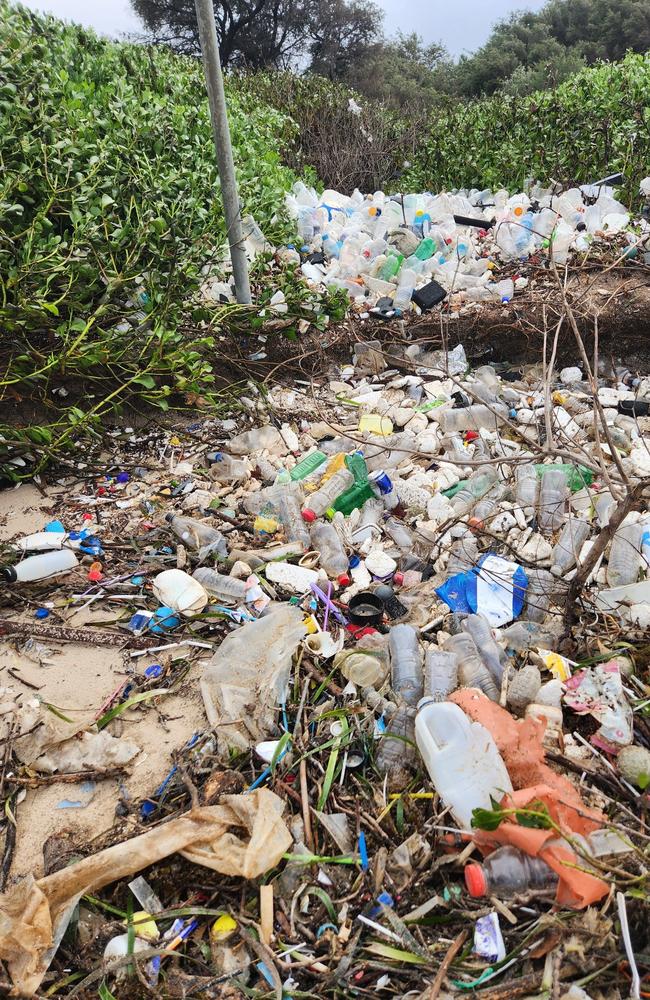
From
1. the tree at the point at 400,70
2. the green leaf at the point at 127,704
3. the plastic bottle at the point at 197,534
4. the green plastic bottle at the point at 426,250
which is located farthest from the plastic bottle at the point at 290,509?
the tree at the point at 400,70

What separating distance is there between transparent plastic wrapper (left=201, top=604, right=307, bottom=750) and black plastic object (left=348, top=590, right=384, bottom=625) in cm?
23

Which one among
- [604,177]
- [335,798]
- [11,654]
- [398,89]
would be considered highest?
[398,89]

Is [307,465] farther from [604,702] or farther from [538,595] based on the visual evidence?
[604,702]

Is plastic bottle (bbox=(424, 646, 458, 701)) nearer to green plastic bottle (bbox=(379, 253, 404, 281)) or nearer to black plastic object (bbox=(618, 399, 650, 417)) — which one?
black plastic object (bbox=(618, 399, 650, 417))

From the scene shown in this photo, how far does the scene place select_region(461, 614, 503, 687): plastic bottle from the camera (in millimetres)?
2273

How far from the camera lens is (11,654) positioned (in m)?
2.46

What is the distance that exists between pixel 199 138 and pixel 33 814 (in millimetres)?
4269

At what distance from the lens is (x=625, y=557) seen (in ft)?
8.57

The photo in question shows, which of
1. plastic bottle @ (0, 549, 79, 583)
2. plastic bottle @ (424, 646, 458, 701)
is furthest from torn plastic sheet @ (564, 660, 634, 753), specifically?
plastic bottle @ (0, 549, 79, 583)

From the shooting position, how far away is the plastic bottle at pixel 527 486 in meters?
3.12

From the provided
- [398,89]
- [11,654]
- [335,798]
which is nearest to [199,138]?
[11,654]

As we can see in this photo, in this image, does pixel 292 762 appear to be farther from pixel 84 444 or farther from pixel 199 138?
pixel 199 138

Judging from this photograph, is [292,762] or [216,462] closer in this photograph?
[292,762]

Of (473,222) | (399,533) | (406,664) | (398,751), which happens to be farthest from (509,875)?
(473,222)
